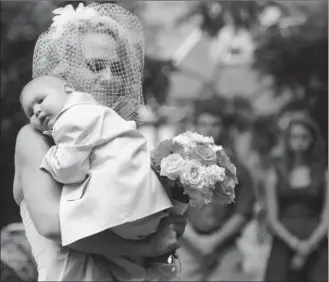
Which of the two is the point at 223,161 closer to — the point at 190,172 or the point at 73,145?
the point at 190,172

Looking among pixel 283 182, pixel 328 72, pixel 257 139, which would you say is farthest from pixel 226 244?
pixel 328 72

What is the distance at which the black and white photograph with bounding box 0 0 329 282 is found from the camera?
221 centimetres

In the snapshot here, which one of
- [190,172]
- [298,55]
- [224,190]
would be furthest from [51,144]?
[298,55]

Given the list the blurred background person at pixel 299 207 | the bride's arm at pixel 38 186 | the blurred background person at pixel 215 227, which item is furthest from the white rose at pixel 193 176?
the blurred background person at pixel 299 207

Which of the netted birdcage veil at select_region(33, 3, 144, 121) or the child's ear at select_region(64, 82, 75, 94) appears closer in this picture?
the child's ear at select_region(64, 82, 75, 94)

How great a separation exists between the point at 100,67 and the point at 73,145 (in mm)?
459

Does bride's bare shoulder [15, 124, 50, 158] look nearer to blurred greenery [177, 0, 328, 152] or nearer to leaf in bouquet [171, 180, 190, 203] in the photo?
leaf in bouquet [171, 180, 190, 203]

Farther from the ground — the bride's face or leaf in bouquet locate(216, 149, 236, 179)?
the bride's face

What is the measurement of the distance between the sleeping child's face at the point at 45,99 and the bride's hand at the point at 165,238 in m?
0.50

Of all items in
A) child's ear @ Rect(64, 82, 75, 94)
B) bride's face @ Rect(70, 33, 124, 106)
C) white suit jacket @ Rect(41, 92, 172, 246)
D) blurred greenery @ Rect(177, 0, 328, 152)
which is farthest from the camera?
blurred greenery @ Rect(177, 0, 328, 152)

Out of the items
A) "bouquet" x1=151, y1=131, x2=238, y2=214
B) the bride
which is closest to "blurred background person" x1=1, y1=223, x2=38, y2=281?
the bride

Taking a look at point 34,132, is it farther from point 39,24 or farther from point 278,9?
point 278,9

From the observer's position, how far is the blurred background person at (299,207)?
20.2 ft

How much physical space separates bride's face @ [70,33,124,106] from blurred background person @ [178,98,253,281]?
11.7 feet
